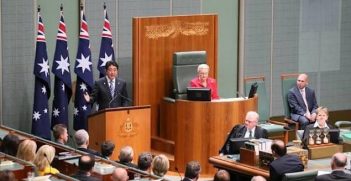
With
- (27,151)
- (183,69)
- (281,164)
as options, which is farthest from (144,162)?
(183,69)

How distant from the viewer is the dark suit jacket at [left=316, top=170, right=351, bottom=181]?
8.56 meters

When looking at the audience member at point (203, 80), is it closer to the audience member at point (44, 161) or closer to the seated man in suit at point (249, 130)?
the seated man in suit at point (249, 130)

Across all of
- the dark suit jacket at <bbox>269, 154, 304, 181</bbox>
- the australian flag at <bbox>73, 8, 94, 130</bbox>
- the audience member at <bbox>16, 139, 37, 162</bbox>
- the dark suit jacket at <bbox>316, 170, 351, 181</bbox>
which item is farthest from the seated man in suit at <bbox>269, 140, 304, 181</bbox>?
the australian flag at <bbox>73, 8, 94, 130</bbox>

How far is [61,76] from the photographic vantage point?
11844 millimetres

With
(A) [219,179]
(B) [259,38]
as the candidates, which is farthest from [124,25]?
(A) [219,179]

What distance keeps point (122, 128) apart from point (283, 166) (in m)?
2.71

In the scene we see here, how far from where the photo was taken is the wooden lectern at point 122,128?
10.8 m

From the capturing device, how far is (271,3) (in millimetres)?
13961

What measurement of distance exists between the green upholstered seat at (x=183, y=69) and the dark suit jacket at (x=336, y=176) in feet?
11.7

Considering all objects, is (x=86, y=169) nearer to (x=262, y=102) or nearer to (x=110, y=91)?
(x=110, y=91)

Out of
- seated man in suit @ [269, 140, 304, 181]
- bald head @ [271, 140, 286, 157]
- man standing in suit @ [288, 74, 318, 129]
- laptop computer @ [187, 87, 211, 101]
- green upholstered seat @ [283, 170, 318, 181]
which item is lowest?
green upholstered seat @ [283, 170, 318, 181]

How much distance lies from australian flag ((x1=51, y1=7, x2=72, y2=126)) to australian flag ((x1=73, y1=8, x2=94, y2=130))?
5.6 inches

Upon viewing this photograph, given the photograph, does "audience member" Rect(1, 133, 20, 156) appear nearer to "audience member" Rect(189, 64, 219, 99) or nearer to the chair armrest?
the chair armrest

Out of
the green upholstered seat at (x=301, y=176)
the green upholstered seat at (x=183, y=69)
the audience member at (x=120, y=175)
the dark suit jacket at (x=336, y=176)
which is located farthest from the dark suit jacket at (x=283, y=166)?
the green upholstered seat at (x=183, y=69)
